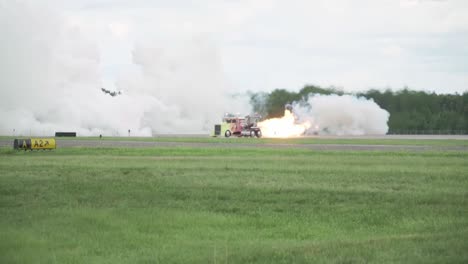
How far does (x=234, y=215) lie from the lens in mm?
15766

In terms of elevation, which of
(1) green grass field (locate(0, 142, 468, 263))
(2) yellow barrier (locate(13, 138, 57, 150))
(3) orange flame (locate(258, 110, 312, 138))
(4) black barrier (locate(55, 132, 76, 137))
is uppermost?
(3) orange flame (locate(258, 110, 312, 138))

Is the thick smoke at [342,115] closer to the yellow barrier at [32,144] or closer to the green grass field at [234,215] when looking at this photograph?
the yellow barrier at [32,144]

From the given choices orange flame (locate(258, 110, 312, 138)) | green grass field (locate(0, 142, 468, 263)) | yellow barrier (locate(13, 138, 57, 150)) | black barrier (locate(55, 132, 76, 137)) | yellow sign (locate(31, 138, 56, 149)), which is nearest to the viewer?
green grass field (locate(0, 142, 468, 263))

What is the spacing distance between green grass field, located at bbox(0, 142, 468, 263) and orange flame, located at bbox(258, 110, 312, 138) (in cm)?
5975

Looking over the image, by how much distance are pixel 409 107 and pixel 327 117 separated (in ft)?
37.5

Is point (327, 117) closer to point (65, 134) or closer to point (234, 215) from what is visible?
point (65, 134)

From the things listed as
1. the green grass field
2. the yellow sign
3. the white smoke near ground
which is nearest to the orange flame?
the white smoke near ground

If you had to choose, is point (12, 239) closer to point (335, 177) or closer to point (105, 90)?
point (335, 177)

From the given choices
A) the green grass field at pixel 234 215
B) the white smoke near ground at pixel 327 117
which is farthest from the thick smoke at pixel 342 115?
the green grass field at pixel 234 215

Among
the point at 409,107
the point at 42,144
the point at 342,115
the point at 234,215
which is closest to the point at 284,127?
the point at 342,115

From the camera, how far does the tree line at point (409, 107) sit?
8894 centimetres

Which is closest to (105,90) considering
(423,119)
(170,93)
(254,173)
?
(170,93)

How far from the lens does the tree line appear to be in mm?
88938

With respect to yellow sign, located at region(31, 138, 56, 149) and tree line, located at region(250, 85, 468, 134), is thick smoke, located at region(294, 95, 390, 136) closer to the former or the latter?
tree line, located at region(250, 85, 468, 134)
